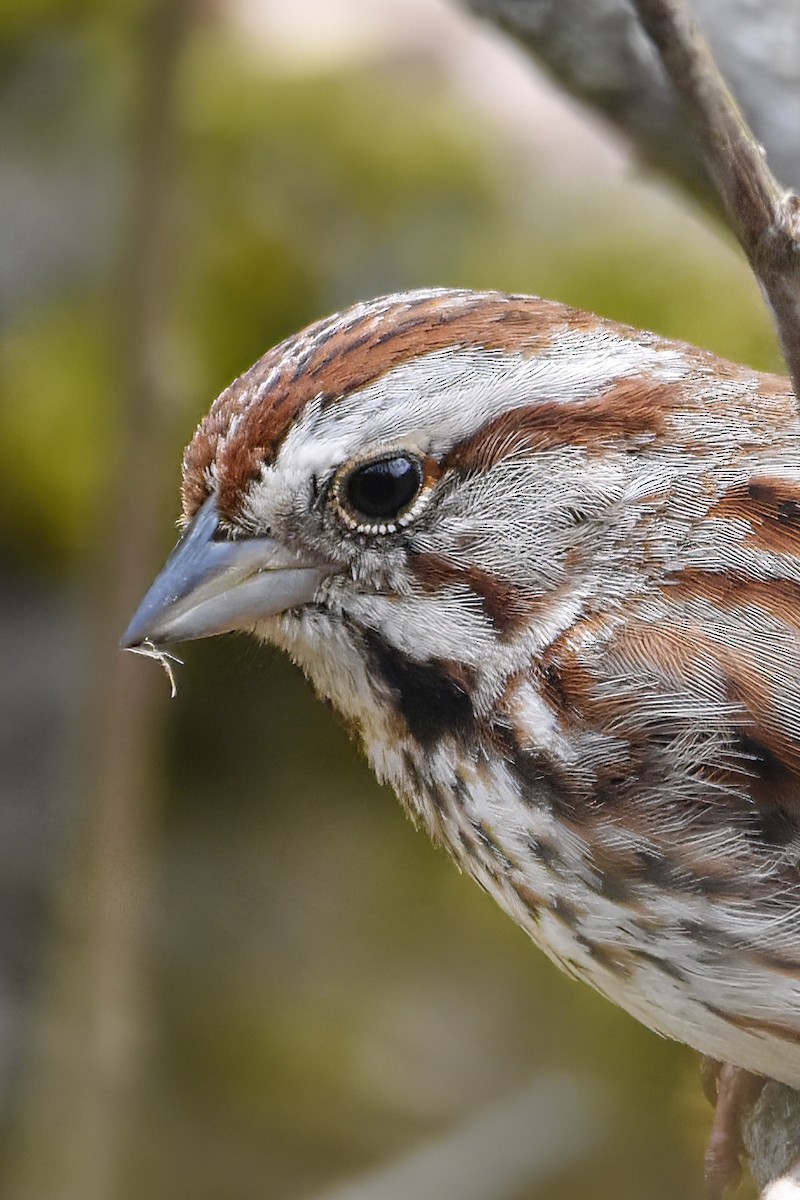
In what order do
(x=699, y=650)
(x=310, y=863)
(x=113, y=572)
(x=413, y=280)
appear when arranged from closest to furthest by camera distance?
(x=699, y=650), (x=113, y=572), (x=413, y=280), (x=310, y=863)

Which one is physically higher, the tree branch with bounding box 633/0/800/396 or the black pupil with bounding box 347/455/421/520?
the tree branch with bounding box 633/0/800/396

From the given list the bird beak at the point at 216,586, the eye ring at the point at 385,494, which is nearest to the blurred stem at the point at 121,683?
the bird beak at the point at 216,586

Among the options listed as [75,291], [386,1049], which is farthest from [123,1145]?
[75,291]

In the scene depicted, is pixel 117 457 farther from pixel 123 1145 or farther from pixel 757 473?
pixel 123 1145

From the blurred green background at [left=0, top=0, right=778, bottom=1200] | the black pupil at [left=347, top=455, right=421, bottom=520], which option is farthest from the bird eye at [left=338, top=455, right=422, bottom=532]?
the blurred green background at [left=0, top=0, right=778, bottom=1200]

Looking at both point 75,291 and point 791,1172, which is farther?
point 75,291

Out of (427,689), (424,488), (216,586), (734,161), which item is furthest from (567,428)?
(734,161)

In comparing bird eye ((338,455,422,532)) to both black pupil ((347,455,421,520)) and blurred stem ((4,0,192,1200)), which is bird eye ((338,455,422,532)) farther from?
blurred stem ((4,0,192,1200))
